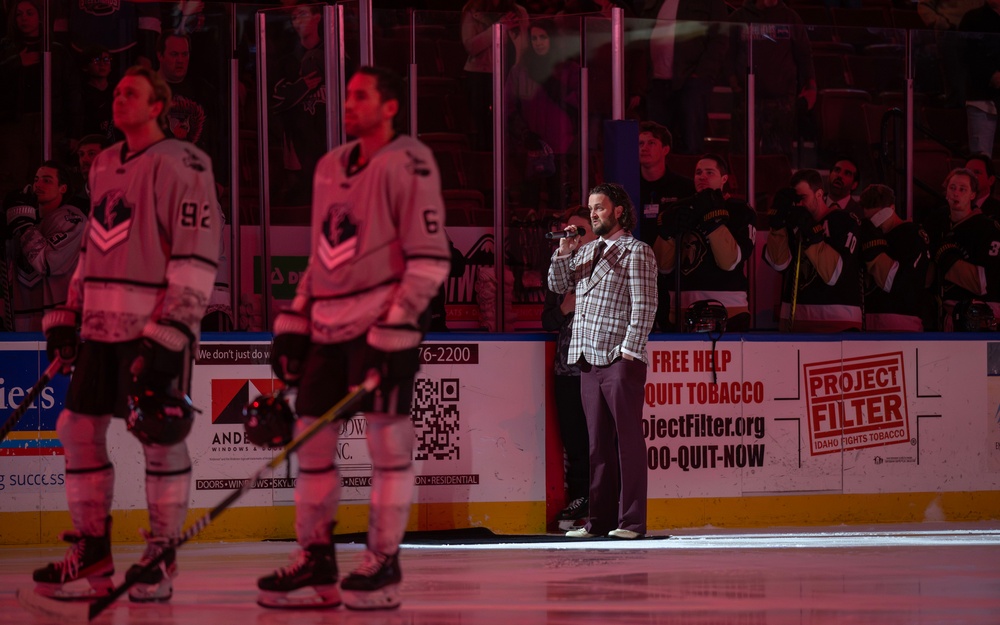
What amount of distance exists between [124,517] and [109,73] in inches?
114

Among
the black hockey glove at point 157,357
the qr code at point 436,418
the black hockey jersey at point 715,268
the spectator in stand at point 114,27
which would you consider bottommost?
the qr code at point 436,418

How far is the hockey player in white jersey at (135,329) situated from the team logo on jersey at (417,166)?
79 centimetres

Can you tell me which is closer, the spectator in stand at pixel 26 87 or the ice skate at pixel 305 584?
the ice skate at pixel 305 584

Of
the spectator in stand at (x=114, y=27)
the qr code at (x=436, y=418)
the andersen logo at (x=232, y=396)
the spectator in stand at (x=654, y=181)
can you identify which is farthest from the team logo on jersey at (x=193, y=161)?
A: the spectator in stand at (x=654, y=181)

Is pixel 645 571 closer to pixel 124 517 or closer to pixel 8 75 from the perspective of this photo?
pixel 124 517

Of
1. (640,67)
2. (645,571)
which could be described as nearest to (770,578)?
(645,571)

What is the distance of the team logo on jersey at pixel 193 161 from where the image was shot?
510 cm

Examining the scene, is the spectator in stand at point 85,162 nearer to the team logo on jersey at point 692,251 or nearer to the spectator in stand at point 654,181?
the spectator in stand at point 654,181

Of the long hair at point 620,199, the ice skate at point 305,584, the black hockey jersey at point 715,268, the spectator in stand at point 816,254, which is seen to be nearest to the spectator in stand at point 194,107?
the long hair at point 620,199

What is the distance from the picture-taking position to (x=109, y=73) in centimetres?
892

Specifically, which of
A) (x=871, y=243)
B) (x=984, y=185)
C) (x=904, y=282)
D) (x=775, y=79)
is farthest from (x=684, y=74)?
(x=984, y=185)

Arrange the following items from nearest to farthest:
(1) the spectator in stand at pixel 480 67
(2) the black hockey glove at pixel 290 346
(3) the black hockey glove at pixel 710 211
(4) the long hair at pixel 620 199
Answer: (2) the black hockey glove at pixel 290 346 → (4) the long hair at pixel 620 199 → (3) the black hockey glove at pixel 710 211 → (1) the spectator in stand at pixel 480 67

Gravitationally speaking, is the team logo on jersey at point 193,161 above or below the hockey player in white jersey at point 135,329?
above

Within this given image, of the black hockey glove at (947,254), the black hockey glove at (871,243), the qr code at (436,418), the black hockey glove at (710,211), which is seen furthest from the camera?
the black hockey glove at (947,254)
